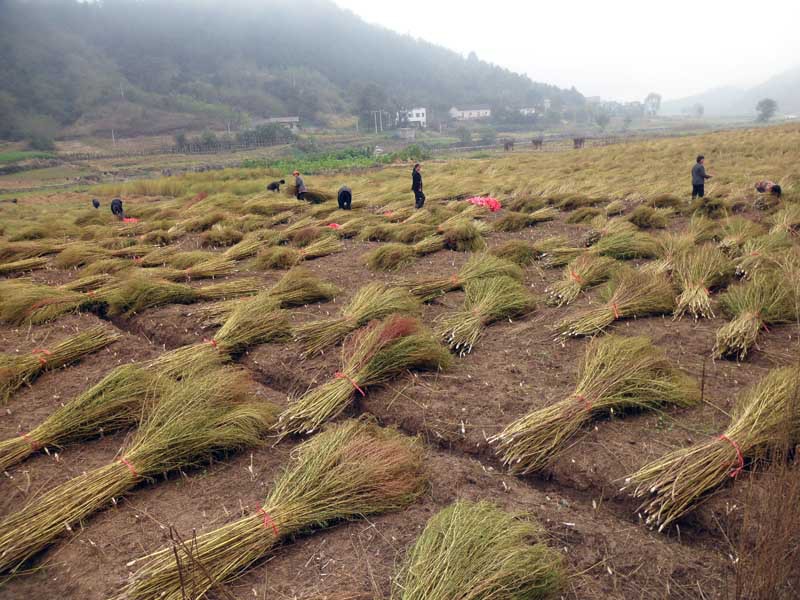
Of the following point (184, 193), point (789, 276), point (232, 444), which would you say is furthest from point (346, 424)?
point (184, 193)

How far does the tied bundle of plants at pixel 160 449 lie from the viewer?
109 inches

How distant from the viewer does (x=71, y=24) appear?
12400cm

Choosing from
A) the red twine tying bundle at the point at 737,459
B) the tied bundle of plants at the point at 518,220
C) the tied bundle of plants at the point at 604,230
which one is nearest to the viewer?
the red twine tying bundle at the point at 737,459

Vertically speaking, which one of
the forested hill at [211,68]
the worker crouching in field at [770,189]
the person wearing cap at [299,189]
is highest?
the forested hill at [211,68]

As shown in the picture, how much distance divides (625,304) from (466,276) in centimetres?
A: 188

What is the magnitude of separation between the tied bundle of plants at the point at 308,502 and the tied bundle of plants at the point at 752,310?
2930 millimetres

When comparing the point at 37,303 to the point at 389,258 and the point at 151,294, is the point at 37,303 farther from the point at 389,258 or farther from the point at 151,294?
the point at 389,258

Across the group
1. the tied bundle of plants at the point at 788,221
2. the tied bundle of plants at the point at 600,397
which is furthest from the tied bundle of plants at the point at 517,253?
the tied bundle of plants at the point at 788,221

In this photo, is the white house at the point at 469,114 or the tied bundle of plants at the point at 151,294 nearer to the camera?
the tied bundle of plants at the point at 151,294

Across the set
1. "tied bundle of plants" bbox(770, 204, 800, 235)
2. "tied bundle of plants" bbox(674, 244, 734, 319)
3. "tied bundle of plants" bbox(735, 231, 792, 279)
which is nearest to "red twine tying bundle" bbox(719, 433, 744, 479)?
"tied bundle of plants" bbox(674, 244, 734, 319)

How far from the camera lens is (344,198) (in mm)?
11953

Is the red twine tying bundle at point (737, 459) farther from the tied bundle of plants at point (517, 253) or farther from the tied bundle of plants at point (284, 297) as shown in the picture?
the tied bundle of plants at point (517, 253)

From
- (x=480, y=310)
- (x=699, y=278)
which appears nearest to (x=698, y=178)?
(x=699, y=278)

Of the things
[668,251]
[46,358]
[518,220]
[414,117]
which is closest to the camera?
[46,358]
